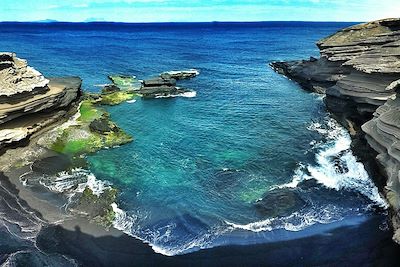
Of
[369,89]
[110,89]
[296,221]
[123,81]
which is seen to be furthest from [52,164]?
[123,81]

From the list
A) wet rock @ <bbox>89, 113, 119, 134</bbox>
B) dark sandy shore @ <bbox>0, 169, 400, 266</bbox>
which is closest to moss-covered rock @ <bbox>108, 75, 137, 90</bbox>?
wet rock @ <bbox>89, 113, 119, 134</bbox>

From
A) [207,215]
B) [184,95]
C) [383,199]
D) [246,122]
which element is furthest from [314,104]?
[207,215]

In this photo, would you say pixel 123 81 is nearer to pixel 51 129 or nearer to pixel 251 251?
pixel 51 129

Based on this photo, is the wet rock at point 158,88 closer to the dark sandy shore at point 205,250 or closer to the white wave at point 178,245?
the dark sandy shore at point 205,250

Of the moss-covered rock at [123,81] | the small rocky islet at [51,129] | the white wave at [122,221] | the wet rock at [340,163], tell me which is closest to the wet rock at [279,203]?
the wet rock at [340,163]

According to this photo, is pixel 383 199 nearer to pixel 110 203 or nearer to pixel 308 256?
pixel 308 256

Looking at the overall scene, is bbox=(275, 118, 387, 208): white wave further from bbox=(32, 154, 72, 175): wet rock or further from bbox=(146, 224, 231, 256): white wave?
bbox=(32, 154, 72, 175): wet rock

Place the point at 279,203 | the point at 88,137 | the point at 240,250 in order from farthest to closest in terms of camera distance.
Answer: the point at 88,137, the point at 279,203, the point at 240,250
